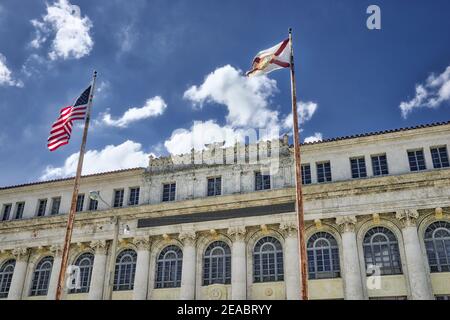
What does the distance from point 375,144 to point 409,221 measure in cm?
507

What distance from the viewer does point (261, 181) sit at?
92.3 ft

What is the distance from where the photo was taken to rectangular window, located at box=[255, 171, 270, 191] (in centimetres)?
2791

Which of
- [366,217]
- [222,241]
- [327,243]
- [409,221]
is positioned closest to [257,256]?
[222,241]

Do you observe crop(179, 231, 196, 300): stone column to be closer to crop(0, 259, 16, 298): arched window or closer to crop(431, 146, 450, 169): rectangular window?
crop(0, 259, 16, 298): arched window

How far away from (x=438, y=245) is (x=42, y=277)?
25148mm

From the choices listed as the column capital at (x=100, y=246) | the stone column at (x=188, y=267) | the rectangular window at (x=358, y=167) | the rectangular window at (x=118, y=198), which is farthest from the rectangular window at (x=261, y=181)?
the column capital at (x=100, y=246)

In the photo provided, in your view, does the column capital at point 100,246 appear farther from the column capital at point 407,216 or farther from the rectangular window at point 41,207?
the column capital at point 407,216

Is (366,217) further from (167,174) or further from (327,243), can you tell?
(167,174)

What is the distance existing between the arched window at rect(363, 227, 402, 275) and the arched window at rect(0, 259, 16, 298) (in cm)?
2413

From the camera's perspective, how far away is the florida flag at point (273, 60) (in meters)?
18.2

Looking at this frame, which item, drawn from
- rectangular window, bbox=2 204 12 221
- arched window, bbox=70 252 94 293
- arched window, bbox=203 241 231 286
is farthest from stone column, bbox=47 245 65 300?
arched window, bbox=203 241 231 286

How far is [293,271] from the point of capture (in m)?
24.9
